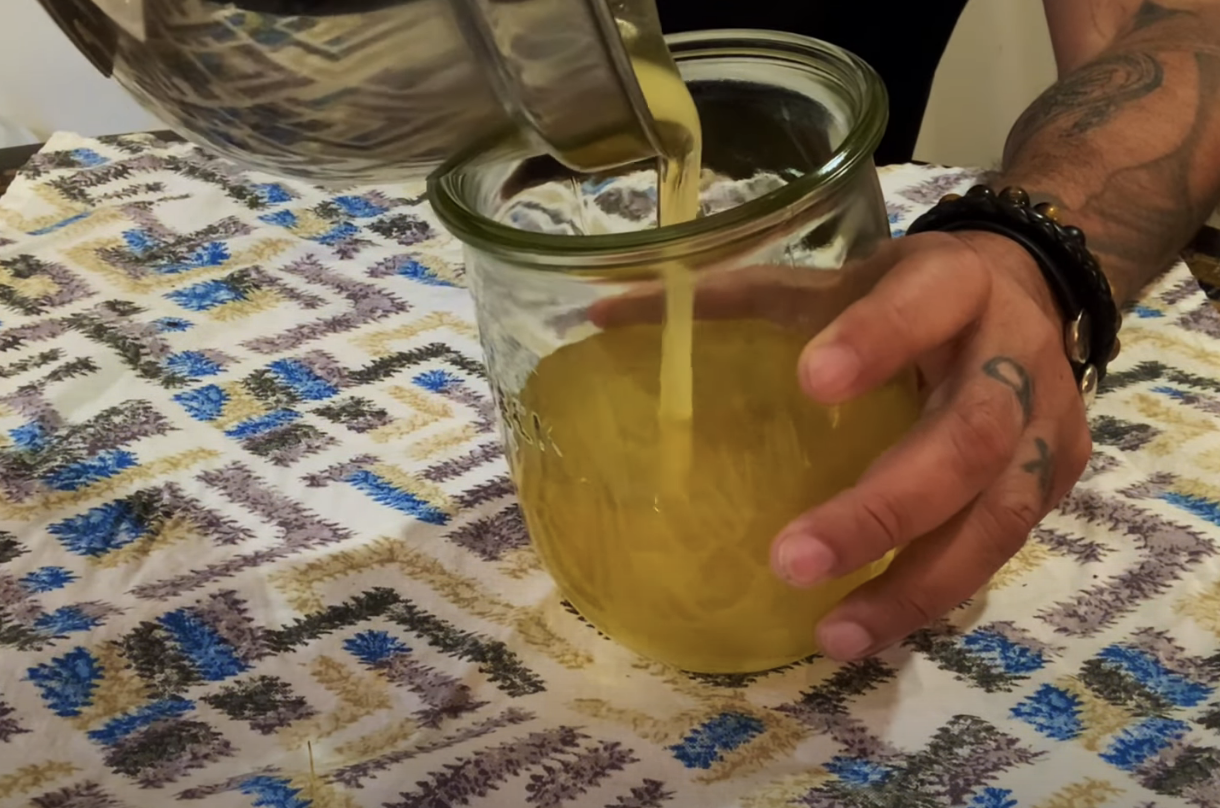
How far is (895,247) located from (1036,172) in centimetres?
19

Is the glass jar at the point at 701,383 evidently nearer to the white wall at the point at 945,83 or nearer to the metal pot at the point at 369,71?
the metal pot at the point at 369,71

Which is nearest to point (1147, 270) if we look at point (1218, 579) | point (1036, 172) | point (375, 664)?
point (1036, 172)

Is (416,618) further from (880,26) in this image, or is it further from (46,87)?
(46,87)

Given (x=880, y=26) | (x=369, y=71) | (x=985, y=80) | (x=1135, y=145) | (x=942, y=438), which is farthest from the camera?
(x=985, y=80)

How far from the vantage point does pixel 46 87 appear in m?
0.98

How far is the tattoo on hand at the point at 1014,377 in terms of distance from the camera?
0.36 metres

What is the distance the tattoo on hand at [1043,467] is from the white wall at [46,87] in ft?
2.75

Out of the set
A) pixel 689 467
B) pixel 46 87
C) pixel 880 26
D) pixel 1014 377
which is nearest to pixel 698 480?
pixel 689 467

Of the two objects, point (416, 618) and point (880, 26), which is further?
point (880, 26)

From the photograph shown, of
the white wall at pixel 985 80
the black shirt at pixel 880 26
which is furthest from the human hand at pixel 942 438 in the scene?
the white wall at pixel 985 80

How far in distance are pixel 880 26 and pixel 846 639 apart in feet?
1.87

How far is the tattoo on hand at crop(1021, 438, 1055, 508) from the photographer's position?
14.4 inches

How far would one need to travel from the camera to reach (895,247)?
38cm

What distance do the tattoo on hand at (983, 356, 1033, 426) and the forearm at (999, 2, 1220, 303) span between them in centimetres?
17
